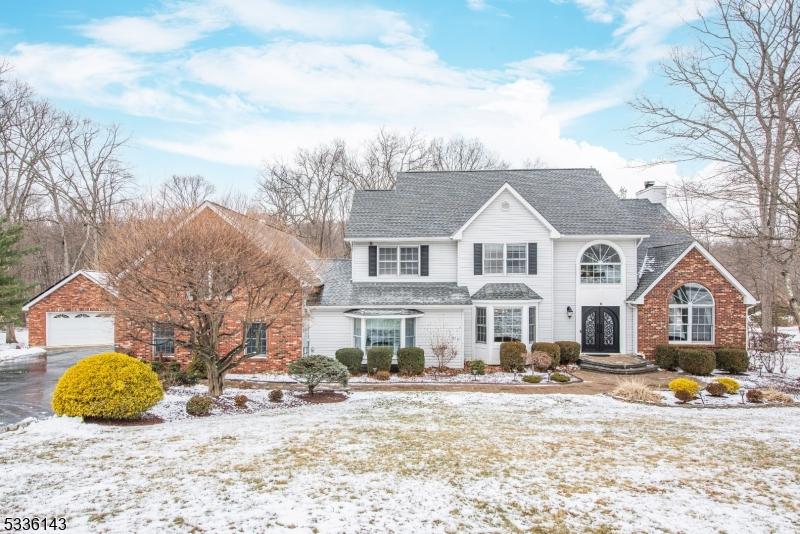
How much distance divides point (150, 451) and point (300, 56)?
1531cm

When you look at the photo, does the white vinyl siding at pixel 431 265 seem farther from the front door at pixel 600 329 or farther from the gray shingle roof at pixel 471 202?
the front door at pixel 600 329

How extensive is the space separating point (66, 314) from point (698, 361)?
29884mm

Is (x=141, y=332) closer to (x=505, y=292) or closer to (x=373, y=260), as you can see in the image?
(x=373, y=260)

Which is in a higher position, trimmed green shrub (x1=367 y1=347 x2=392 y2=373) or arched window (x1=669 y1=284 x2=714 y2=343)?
arched window (x1=669 y1=284 x2=714 y2=343)

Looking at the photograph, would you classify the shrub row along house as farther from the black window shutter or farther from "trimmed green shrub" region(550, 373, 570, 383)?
"trimmed green shrub" region(550, 373, 570, 383)

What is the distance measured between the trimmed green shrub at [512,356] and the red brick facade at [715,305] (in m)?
5.55

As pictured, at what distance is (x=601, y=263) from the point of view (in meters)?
19.5

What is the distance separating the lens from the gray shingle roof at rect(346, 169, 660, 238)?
19.7m

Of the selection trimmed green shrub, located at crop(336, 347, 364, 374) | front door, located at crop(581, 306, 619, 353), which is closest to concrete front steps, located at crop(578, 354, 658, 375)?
front door, located at crop(581, 306, 619, 353)

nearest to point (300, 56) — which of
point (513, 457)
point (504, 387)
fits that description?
point (504, 387)

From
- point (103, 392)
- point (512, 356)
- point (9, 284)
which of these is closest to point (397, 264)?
point (512, 356)

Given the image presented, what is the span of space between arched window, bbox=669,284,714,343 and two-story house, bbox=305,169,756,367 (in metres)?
0.04

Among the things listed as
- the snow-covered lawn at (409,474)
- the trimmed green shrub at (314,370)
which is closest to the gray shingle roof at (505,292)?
the trimmed green shrub at (314,370)

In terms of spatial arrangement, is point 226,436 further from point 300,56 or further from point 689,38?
point 689,38
